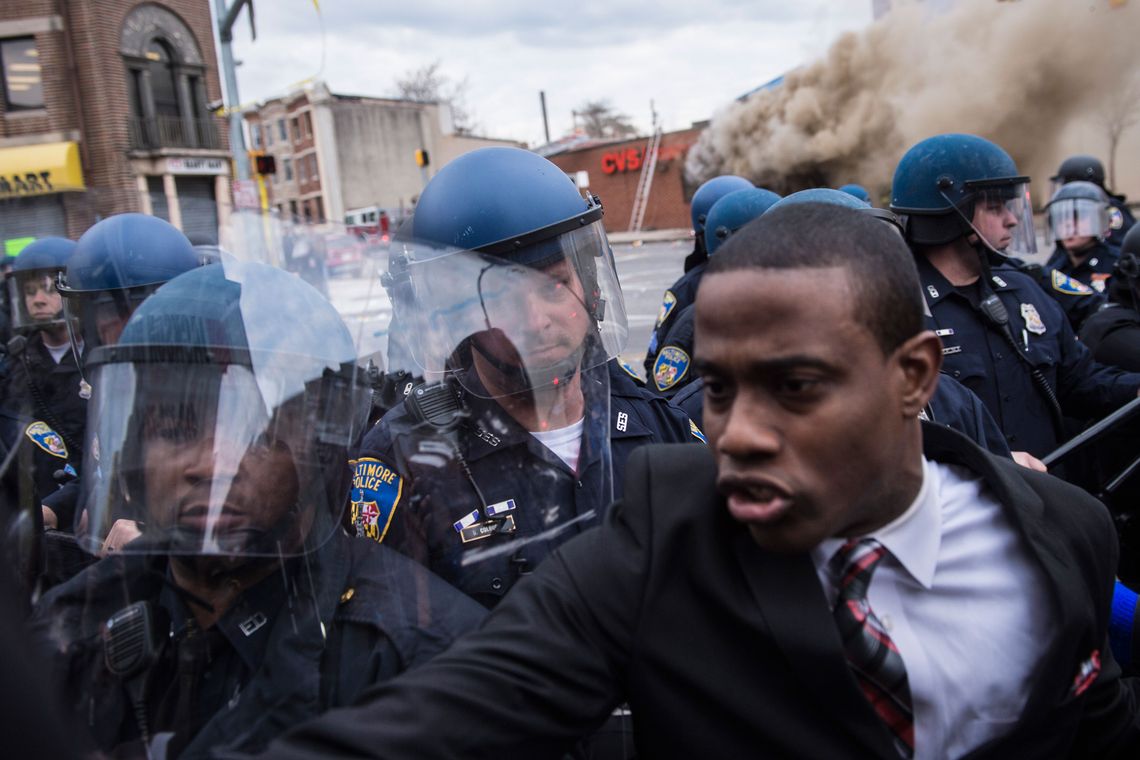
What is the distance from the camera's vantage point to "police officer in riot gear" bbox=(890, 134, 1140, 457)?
3.32 meters

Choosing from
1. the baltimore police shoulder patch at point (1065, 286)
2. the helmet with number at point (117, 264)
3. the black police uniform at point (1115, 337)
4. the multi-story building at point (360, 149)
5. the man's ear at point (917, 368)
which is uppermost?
the multi-story building at point (360, 149)

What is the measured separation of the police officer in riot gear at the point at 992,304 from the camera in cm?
332

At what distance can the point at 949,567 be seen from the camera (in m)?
1.31

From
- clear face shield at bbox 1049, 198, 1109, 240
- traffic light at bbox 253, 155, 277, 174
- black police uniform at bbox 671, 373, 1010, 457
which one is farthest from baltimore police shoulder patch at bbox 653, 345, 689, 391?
traffic light at bbox 253, 155, 277, 174

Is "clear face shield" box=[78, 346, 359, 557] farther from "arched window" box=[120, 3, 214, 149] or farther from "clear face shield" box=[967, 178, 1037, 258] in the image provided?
"arched window" box=[120, 3, 214, 149]

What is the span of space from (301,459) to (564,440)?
0.68m

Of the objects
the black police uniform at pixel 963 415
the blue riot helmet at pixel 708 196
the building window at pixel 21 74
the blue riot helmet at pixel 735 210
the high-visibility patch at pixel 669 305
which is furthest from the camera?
the building window at pixel 21 74

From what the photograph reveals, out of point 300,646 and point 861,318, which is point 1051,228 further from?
point 300,646

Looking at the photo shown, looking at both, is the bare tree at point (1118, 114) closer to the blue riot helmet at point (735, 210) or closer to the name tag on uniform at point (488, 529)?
the blue riot helmet at point (735, 210)

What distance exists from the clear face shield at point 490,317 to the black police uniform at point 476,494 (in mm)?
60

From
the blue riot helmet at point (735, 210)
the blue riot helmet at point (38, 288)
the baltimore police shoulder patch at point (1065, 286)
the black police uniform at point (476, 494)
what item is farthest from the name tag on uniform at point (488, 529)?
the baltimore police shoulder patch at point (1065, 286)

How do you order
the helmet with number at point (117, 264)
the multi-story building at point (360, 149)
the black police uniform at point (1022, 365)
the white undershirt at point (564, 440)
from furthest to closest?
the multi-story building at point (360, 149) → the black police uniform at point (1022, 365) → the helmet with number at point (117, 264) → the white undershirt at point (564, 440)

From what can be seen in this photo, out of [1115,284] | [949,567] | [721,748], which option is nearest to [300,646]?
[721,748]

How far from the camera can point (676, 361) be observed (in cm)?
375
